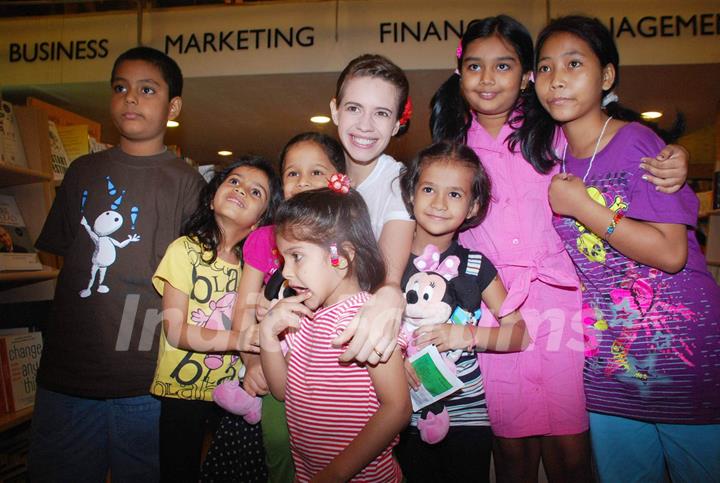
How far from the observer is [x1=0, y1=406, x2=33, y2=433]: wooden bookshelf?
2.06 meters

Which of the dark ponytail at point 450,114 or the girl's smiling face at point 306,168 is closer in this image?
the girl's smiling face at point 306,168

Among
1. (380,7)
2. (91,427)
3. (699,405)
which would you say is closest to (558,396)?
(699,405)

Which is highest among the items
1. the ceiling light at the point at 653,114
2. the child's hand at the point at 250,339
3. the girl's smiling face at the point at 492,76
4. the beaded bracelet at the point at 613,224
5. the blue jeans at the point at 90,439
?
the ceiling light at the point at 653,114

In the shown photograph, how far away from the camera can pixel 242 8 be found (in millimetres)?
4402

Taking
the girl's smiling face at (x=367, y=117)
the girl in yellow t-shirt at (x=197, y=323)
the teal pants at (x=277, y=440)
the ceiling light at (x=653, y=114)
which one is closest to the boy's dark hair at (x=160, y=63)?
the girl in yellow t-shirt at (x=197, y=323)

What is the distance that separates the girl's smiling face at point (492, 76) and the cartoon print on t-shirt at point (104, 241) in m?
1.21

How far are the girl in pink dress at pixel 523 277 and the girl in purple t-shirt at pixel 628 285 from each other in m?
0.06

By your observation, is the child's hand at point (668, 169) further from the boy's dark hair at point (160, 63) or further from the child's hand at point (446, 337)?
the boy's dark hair at point (160, 63)

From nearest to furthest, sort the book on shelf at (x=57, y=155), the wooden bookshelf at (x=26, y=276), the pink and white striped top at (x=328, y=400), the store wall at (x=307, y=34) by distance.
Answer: the pink and white striped top at (x=328, y=400) → the wooden bookshelf at (x=26, y=276) → the book on shelf at (x=57, y=155) → the store wall at (x=307, y=34)

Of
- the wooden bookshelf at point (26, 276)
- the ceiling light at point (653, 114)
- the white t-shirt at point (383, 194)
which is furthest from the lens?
the ceiling light at point (653, 114)

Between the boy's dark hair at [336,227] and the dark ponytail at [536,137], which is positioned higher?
the dark ponytail at [536,137]

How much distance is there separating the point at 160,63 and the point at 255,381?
1.24 metres

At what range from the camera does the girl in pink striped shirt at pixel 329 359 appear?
111cm

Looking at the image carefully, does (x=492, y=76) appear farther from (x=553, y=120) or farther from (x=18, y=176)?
(x=18, y=176)
